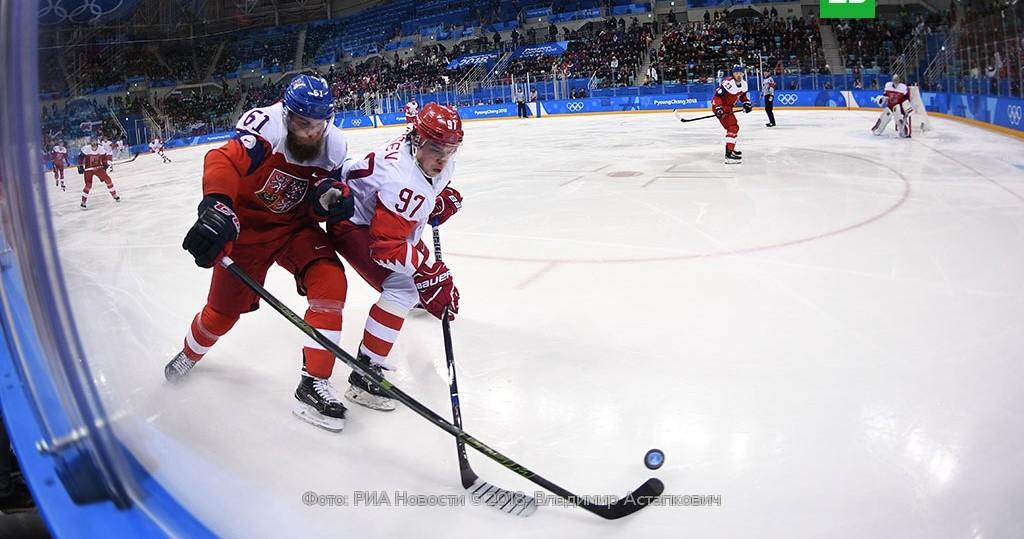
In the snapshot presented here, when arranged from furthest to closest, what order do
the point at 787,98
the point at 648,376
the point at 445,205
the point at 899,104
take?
the point at 787,98
the point at 899,104
the point at 445,205
the point at 648,376

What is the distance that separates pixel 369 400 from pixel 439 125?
1022 millimetres

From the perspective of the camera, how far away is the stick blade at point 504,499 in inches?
73.2

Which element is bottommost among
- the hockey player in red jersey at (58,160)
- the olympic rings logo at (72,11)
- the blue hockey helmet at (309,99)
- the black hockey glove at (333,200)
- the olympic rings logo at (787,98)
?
the black hockey glove at (333,200)

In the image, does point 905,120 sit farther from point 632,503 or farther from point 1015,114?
point 632,503

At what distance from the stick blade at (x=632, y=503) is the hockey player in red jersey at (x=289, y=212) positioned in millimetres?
995

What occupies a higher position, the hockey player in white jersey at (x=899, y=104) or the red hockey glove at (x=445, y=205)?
the hockey player in white jersey at (x=899, y=104)

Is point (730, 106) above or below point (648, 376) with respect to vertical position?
above

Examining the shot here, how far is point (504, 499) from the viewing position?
6.19 feet

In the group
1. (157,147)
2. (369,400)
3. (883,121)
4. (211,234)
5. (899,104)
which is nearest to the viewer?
(211,234)

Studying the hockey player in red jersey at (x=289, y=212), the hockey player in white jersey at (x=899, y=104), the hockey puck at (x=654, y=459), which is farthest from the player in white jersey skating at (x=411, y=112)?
the hockey player in white jersey at (x=899, y=104)

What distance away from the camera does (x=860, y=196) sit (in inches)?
245

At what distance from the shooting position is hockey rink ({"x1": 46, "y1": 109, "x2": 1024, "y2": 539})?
5.88ft

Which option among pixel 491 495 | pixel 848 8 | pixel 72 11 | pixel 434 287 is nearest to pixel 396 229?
pixel 434 287

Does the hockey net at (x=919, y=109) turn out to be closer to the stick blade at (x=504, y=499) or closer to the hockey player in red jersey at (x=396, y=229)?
the hockey player in red jersey at (x=396, y=229)
